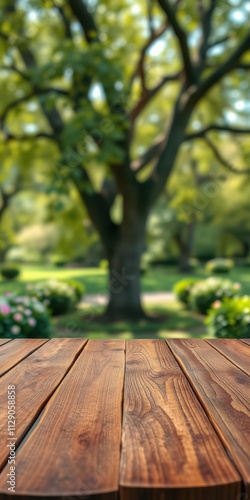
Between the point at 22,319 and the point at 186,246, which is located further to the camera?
the point at 186,246

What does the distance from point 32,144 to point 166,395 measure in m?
12.1

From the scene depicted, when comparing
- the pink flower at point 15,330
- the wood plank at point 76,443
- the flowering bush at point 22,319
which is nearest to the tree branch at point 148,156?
the flowering bush at point 22,319

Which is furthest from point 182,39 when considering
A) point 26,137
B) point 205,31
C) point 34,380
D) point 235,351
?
point 34,380

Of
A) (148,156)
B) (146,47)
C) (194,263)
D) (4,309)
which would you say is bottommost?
(4,309)

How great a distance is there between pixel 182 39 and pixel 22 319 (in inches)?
240

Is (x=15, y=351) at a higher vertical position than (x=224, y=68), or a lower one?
lower

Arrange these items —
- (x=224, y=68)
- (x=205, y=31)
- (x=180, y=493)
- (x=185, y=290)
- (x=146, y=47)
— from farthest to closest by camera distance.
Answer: (x=185, y=290)
(x=205, y=31)
(x=146, y=47)
(x=224, y=68)
(x=180, y=493)

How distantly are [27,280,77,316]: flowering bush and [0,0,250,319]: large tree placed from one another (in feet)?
5.94

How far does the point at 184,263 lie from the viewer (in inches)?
1110

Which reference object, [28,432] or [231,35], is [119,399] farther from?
[231,35]

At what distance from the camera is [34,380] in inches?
67.1

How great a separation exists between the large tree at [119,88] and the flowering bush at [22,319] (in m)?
2.16

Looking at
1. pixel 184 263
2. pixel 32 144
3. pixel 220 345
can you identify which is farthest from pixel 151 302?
pixel 220 345

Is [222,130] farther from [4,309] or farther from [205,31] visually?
[4,309]
